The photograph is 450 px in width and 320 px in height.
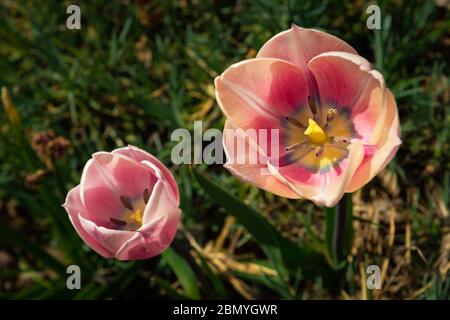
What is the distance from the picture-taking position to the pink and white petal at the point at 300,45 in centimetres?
150

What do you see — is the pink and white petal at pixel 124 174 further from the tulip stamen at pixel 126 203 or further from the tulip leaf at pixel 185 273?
the tulip leaf at pixel 185 273

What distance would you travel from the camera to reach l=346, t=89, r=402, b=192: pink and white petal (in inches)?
53.9

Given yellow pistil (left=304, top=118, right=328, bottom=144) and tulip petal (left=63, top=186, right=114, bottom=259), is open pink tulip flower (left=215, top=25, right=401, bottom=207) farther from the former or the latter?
tulip petal (left=63, top=186, right=114, bottom=259)

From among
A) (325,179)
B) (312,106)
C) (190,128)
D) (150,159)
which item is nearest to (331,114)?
(312,106)

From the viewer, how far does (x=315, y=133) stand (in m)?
1.65

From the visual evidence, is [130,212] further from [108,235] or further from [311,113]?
[311,113]

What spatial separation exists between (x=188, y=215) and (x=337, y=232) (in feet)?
1.95

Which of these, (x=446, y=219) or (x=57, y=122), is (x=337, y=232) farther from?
(x=57, y=122)

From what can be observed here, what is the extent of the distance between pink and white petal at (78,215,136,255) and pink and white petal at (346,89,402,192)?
48 centimetres

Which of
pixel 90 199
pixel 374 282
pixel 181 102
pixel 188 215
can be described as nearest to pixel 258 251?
pixel 188 215

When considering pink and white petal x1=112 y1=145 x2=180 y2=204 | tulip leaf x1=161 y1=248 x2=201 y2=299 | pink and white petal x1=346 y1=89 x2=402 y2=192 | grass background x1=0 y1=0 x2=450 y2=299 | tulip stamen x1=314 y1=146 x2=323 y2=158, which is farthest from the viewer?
grass background x1=0 y1=0 x2=450 y2=299

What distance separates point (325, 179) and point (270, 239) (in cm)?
33

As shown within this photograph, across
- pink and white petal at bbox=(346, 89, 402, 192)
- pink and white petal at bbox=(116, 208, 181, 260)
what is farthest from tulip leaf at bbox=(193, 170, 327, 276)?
pink and white petal at bbox=(346, 89, 402, 192)

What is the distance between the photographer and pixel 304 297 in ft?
6.56
